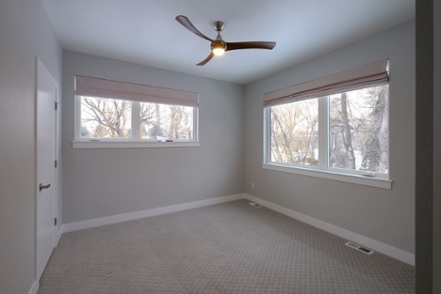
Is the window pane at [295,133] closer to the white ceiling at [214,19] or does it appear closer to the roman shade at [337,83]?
the roman shade at [337,83]

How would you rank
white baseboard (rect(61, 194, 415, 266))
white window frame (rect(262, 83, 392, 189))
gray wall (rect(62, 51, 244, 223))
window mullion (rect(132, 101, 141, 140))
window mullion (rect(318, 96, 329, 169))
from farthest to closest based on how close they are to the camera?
window mullion (rect(132, 101, 141, 140)), window mullion (rect(318, 96, 329, 169)), gray wall (rect(62, 51, 244, 223)), white window frame (rect(262, 83, 392, 189)), white baseboard (rect(61, 194, 415, 266))

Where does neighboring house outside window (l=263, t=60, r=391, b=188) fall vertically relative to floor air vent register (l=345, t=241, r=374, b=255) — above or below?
above

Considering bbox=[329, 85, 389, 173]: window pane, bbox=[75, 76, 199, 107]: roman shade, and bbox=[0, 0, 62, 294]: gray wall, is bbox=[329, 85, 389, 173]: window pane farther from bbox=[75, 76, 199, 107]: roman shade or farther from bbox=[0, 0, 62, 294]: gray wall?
bbox=[0, 0, 62, 294]: gray wall

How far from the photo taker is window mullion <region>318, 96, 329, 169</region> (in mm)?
3145

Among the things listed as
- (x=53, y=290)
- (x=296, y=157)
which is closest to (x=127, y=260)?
(x=53, y=290)

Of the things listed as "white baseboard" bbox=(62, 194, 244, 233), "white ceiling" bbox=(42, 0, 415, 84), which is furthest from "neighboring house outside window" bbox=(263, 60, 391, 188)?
"white baseboard" bbox=(62, 194, 244, 233)

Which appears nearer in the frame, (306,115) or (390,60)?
(390,60)

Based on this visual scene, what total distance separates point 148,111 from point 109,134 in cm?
72

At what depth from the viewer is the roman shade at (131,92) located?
122 inches

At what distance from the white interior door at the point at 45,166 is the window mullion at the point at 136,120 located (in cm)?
110

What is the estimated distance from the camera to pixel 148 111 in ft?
12.0

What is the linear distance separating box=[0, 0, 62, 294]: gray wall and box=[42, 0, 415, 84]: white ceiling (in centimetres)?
53

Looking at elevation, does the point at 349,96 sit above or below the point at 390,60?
below

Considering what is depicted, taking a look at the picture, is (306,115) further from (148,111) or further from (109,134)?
(109,134)
